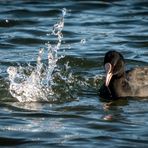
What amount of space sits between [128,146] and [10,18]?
11278mm

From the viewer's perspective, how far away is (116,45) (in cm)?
1781

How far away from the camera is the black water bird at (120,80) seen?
13.4 metres

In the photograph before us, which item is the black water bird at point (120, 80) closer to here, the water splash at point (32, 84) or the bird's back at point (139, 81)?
the bird's back at point (139, 81)

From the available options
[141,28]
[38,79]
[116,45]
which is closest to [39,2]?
[141,28]

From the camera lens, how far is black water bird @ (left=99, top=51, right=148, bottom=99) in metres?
13.4

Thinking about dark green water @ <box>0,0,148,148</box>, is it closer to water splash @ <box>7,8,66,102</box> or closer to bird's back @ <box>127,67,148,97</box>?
water splash @ <box>7,8,66,102</box>

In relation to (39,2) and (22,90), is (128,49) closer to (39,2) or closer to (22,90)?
(22,90)

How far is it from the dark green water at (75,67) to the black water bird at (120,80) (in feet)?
0.77

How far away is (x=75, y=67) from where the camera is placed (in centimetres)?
1558

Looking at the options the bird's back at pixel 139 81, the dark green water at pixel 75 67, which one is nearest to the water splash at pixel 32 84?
the dark green water at pixel 75 67

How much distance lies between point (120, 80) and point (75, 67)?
199 centimetres

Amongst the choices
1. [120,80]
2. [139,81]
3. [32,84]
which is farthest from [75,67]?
[32,84]

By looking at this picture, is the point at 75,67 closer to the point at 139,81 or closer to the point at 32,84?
the point at 139,81

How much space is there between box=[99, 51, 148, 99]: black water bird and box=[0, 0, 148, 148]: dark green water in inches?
9.3
